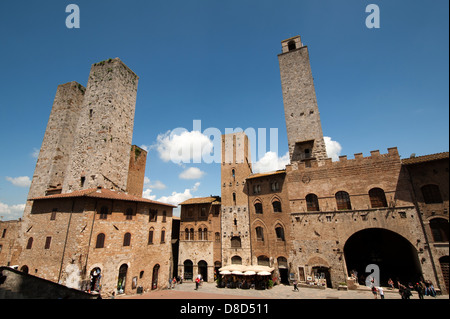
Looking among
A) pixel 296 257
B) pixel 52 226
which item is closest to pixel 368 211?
pixel 296 257

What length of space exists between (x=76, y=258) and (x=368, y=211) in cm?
2682

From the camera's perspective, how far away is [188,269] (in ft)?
95.5

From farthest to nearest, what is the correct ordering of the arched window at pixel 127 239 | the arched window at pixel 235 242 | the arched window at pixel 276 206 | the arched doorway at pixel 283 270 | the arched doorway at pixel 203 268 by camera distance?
the arched doorway at pixel 203 268 < the arched window at pixel 235 242 < the arched window at pixel 276 206 < the arched doorway at pixel 283 270 < the arched window at pixel 127 239

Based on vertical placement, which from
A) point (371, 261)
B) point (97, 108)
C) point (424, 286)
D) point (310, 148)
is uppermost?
point (97, 108)

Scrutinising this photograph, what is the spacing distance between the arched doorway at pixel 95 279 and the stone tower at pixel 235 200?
47.4ft

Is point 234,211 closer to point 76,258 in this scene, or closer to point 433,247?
point 76,258

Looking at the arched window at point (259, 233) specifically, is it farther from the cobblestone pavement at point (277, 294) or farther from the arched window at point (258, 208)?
the cobblestone pavement at point (277, 294)

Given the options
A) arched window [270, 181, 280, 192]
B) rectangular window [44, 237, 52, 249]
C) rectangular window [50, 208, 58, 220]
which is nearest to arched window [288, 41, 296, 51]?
arched window [270, 181, 280, 192]

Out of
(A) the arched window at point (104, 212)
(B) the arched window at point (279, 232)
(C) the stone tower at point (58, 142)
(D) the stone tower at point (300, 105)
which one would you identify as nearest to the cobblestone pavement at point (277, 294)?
(B) the arched window at point (279, 232)

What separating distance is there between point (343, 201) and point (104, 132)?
27515mm

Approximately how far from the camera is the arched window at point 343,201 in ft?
70.6

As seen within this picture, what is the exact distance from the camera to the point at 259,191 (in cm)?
2745

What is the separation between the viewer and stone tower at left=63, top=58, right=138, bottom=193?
75.3 feet

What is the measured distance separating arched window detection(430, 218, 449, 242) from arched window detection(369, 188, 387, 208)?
11.6 ft
